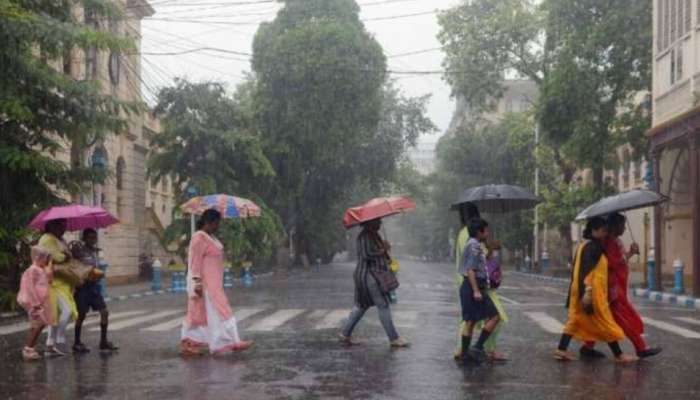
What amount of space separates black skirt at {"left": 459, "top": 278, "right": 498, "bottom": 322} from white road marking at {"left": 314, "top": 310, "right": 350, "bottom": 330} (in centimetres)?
496

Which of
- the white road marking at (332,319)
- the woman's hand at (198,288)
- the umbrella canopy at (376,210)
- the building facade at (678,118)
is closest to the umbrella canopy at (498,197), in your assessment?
the umbrella canopy at (376,210)

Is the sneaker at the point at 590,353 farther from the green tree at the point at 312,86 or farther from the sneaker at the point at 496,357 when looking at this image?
the green tree at the point at 312,86

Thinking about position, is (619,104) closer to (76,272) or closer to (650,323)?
(650,323)

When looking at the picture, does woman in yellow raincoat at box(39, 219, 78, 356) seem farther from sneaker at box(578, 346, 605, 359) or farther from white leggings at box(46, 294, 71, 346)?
sneaker at box(578, 346, 605, 359)

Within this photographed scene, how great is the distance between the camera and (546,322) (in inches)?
639

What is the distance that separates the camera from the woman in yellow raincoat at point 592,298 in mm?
10086

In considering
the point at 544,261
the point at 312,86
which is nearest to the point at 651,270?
the point at 312,86

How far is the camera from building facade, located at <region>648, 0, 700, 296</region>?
78.7 ft

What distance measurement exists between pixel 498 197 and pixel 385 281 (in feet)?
6.13

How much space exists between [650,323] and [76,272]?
33.1 feet

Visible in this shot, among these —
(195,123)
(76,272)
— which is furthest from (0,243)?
(195,123)

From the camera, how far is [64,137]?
62.0ft

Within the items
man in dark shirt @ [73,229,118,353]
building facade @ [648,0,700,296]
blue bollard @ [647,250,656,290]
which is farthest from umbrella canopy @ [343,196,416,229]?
blue bollard @ [647,250,656,290]

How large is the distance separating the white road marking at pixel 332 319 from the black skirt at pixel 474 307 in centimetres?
496
